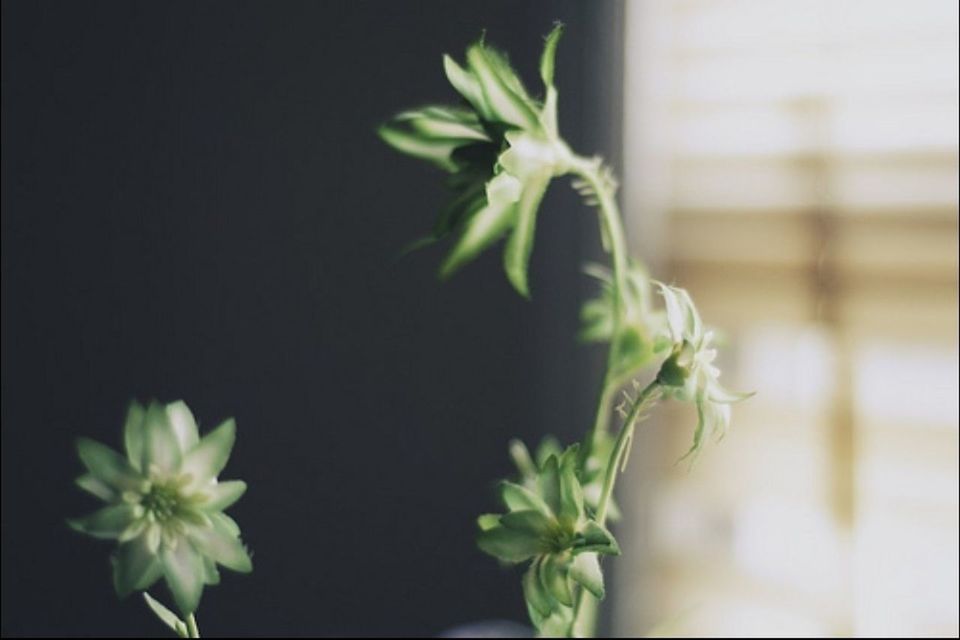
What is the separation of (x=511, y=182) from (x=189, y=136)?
2.54 ft

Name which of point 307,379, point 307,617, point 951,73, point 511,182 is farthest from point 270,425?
point 951,73

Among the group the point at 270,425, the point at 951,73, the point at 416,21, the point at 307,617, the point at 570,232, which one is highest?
the point at 416,21

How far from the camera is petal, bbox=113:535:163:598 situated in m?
0.63

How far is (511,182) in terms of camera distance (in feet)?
2.29

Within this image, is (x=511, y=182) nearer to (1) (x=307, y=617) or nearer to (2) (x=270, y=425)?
(2) (x=270, y=425)

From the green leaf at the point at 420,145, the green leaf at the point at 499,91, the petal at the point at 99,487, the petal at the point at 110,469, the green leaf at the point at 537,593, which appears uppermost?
the green leaf at the point at 499,91

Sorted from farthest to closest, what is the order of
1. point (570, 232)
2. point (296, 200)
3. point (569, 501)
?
1. point (296, 200)
2. point (570, 232)
3. point (569, 501)

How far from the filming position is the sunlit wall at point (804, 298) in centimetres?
95

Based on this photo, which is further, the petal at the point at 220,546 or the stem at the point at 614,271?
the stem at the point at 614,271

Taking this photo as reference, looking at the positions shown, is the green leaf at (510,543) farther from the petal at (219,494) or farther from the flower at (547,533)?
the petal at (219,494)

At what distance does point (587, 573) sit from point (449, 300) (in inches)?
27.4

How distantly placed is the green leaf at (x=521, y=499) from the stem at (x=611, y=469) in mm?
51

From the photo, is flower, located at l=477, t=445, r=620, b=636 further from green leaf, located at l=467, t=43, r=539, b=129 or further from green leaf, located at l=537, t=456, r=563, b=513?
green leaf, located at l=467, t=43, r=539, b=129

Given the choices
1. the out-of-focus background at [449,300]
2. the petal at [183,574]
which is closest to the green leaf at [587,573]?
the petal at [183,574]
